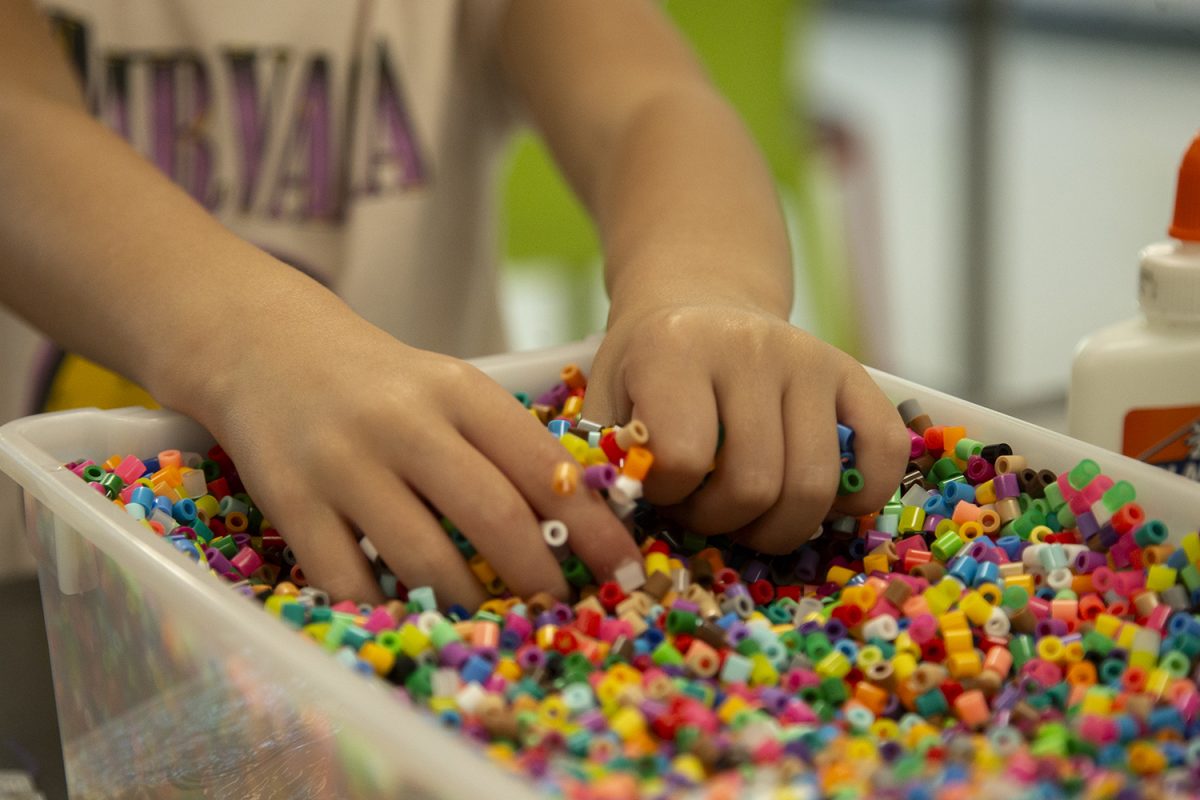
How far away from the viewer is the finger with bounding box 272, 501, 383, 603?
0.43m

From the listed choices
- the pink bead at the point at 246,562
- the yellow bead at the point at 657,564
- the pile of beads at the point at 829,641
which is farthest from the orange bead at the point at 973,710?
the pink bead at the point at 246,562

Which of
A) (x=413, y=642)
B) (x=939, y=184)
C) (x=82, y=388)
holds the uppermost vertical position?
(x=413, y=642)

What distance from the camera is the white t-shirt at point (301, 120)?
829 millimetres

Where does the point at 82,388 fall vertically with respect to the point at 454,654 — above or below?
below

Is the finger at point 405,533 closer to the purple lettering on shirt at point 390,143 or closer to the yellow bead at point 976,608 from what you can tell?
the yellow bead at point 976,608

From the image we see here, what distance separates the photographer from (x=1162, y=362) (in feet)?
1.61

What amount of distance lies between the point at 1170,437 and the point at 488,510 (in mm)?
254

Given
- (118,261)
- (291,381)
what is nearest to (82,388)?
(118,261)

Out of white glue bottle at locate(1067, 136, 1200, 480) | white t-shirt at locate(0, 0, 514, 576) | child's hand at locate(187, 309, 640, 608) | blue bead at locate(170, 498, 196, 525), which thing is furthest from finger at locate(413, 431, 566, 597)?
white t-shirt at locate(0, 0, 514, 576)

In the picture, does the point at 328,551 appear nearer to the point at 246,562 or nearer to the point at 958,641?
the point at 246,562

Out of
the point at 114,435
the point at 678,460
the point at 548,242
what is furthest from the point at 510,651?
the point at 548,242

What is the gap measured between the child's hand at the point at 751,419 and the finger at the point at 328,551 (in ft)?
0.32

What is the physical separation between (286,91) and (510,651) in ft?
1.83

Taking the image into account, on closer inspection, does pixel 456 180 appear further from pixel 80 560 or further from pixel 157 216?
pixel 80 560
